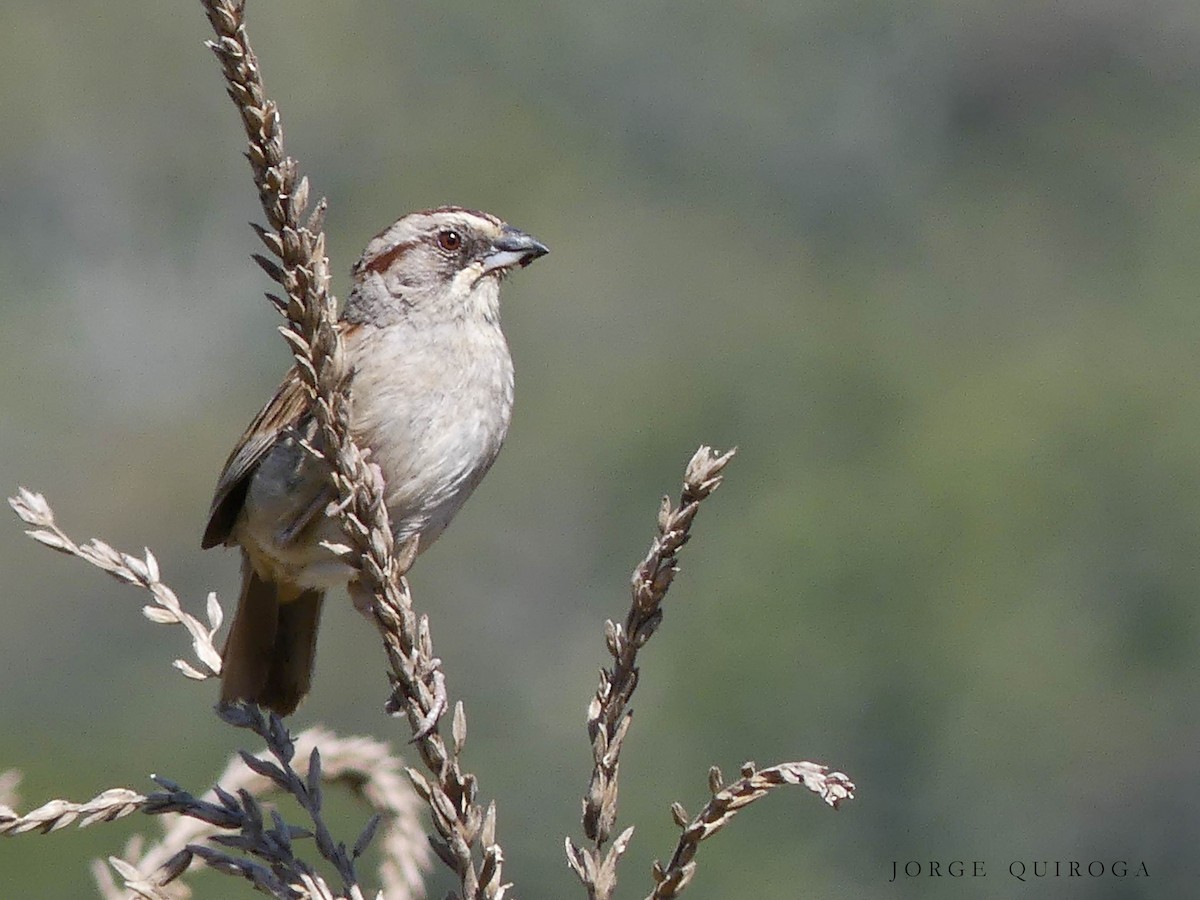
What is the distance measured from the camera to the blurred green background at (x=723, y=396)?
19516 mm

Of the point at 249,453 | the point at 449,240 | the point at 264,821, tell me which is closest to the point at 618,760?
the point at 264,821

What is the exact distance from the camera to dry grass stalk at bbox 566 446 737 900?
254 cm

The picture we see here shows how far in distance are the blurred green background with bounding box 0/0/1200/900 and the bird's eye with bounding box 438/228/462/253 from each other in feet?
25.5

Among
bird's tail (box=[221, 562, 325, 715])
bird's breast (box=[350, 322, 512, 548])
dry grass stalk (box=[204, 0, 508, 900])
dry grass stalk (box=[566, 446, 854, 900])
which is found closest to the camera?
dry grass stalk (box=[204, 0, 508, 900])

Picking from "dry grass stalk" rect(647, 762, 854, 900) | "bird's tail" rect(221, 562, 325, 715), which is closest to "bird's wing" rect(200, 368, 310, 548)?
"bird's tail" rect(221, 562, 325, 715)

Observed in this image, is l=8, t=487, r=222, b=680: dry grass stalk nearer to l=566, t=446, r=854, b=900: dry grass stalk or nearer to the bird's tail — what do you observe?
l=566, t=446, r=854, b=900: dry grass stalk

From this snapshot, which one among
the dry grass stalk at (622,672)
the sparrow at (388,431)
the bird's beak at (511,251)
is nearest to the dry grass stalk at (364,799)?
the dry grass stalk at (622,672)

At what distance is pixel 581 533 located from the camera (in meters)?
29.4

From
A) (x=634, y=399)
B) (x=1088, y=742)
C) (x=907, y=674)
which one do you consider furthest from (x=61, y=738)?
(x=634, y=399)

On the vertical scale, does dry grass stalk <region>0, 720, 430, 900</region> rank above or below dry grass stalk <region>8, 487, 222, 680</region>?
below

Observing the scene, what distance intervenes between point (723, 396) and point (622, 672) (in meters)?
29.3

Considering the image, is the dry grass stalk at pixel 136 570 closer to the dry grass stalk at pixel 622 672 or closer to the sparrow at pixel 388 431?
the dry grass stalk at pixel 622 672

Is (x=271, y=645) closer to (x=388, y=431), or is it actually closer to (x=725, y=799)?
(x=388, y=431)

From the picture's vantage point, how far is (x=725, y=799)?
2.62m
